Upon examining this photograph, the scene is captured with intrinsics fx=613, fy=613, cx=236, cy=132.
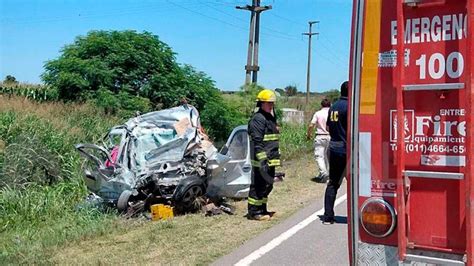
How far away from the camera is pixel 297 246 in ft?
24.9

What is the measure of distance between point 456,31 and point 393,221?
1.03 meters

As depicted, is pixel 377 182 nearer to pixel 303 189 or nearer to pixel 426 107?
pixel 426 107

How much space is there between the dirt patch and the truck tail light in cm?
387

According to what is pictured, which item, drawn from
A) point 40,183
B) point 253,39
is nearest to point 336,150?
point 40,183

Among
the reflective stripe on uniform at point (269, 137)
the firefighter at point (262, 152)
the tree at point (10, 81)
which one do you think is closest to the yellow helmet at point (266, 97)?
the firefighter at point (262, 152)

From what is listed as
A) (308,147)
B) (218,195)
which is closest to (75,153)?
(218,195)

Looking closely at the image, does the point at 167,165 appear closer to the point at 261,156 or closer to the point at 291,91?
the point at 261,156

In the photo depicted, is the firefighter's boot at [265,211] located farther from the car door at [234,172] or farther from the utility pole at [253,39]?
the utility pole at [253,39]

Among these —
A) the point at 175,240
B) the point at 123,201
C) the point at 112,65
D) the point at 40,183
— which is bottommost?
the point at 175,240

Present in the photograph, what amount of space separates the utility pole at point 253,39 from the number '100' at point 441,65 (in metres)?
25.3

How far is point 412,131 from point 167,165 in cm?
695

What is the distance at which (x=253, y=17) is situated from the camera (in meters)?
30.1

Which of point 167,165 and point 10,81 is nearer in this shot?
point 167,165

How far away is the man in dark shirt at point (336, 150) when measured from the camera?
854cm
